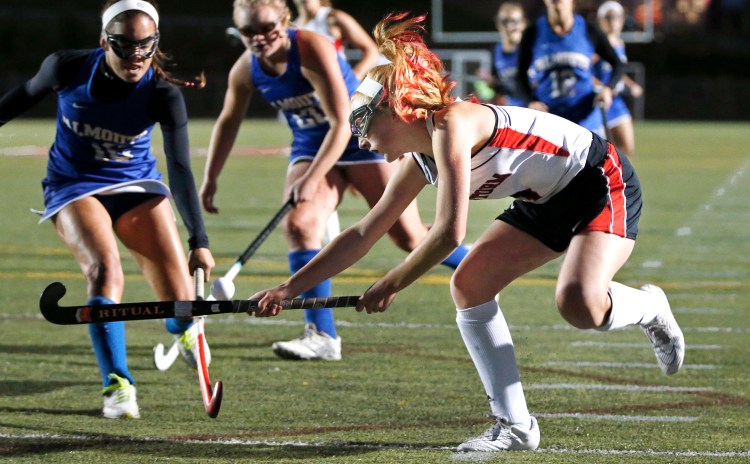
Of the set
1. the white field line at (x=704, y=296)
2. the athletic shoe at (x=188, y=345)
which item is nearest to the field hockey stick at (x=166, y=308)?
the athletic shoe at (x=188, y=345)

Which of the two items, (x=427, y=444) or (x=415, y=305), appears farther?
(x=415, y=305)

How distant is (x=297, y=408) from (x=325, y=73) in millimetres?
1689

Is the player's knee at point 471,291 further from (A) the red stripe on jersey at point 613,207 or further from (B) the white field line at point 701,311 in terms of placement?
(B) the white field line at point 701,311

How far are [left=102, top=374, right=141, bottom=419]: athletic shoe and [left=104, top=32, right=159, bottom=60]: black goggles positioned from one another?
116cm

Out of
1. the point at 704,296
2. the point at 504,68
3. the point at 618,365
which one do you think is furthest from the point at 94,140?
the point at 504,68

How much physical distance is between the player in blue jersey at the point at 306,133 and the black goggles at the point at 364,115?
6.19ft

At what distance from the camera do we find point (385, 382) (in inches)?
205

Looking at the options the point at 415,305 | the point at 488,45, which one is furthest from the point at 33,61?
the point at 415,305

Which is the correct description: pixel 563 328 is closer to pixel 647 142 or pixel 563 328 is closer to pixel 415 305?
pixel 415 305

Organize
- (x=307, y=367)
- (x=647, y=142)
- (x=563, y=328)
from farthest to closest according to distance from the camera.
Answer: (x=647, y=142) → (x=563, y=328) → (x=307, y=367)

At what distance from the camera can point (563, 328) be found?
21.5 ft

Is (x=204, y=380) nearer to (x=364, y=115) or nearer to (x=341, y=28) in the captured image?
(x=364, y=115)

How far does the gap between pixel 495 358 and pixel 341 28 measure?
5.81 meters

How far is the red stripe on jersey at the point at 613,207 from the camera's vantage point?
4.07m
